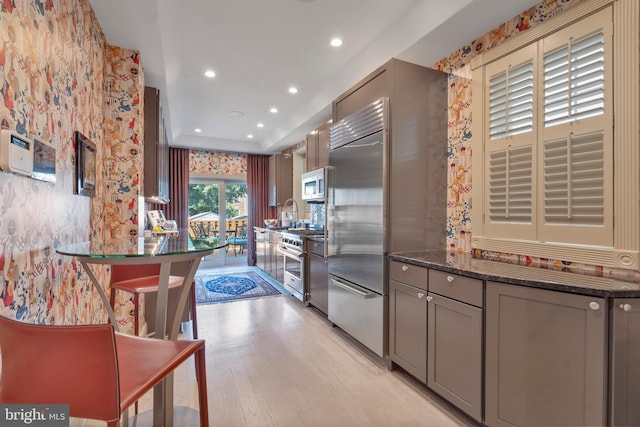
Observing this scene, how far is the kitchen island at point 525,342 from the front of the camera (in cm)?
117

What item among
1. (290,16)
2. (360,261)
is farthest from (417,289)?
(290,16)

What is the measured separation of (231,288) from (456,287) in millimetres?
3719

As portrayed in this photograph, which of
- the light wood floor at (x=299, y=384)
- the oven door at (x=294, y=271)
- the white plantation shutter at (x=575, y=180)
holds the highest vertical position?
the white plantation shutter at (x=575, y=180)

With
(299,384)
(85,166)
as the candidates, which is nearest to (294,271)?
(299,384)

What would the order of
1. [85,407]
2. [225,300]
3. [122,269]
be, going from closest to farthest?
[85,407] → [122,269] → [225,300]

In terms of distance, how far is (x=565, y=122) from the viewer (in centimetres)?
168

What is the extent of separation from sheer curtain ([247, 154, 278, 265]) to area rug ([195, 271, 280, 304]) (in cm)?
112

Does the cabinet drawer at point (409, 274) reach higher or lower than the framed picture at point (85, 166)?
lower

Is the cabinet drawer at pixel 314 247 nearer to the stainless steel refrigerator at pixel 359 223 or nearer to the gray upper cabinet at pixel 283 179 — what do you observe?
the stainless steel refrigerator at pixel 359 223

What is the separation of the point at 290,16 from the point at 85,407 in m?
2.68

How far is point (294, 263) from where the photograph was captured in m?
4.06

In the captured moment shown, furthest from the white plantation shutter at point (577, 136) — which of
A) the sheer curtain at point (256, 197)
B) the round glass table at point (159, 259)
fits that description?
the sheer curtain at point (256, 197)

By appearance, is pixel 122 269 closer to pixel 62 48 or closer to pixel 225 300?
pixel 62 48

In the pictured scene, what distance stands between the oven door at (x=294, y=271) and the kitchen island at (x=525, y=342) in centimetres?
198
